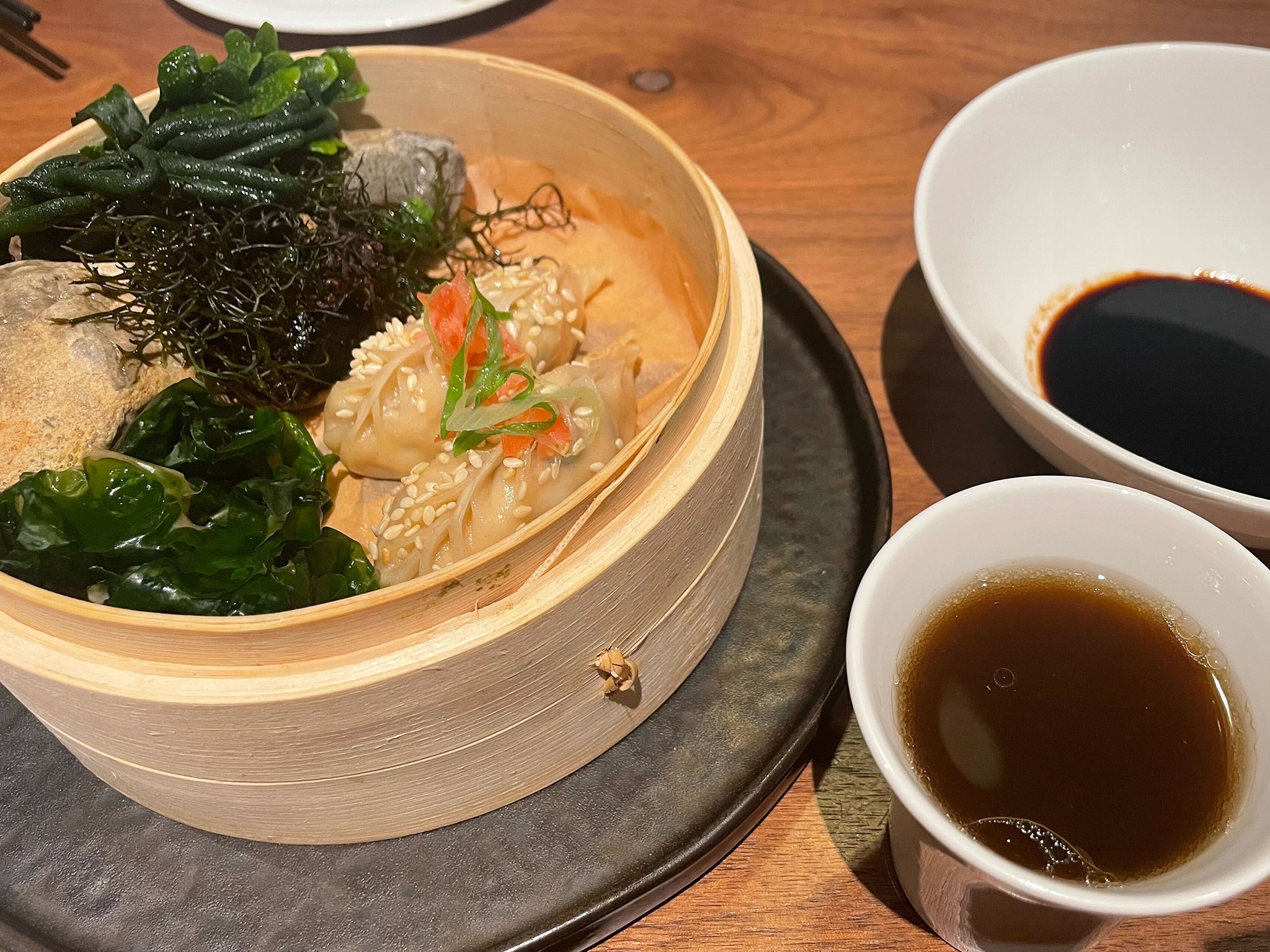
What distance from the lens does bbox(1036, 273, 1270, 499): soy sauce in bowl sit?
140 cm

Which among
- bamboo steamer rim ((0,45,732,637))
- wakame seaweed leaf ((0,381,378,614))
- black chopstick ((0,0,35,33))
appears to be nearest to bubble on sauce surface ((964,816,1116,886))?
bamboo steamer rim ((0,45,732,637))

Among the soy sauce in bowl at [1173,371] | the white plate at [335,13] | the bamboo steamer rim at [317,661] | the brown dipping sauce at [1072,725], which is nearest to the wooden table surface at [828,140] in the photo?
the white plate at [335,13]

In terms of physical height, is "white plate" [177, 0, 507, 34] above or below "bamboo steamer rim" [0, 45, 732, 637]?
above

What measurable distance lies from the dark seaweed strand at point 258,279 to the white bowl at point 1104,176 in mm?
1050

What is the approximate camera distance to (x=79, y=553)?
1120mm

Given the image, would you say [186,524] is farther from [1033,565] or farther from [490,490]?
[1033,565]

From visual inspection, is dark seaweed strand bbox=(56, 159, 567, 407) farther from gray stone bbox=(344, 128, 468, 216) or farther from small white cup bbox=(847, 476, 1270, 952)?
small white cup bbox=(847, 476, 1270, 952)

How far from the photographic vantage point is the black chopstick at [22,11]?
2.37 metres

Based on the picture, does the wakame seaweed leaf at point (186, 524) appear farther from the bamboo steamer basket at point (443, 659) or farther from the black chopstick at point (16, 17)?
the black chopstick at point (16, 17)

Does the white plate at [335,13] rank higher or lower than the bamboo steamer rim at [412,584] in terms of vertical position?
higher

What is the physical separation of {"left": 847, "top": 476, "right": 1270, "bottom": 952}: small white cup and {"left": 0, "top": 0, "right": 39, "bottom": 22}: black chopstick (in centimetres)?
271

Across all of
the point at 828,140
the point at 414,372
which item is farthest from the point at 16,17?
the point at 828,140

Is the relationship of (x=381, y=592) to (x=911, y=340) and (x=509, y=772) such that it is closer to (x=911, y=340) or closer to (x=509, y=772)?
(x=509, y=772)

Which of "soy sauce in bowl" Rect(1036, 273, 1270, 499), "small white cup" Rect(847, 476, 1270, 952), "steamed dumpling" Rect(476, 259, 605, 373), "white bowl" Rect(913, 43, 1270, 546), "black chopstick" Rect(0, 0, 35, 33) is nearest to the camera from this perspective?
"small white cup" Rect(847, 476, 1270, 952)
